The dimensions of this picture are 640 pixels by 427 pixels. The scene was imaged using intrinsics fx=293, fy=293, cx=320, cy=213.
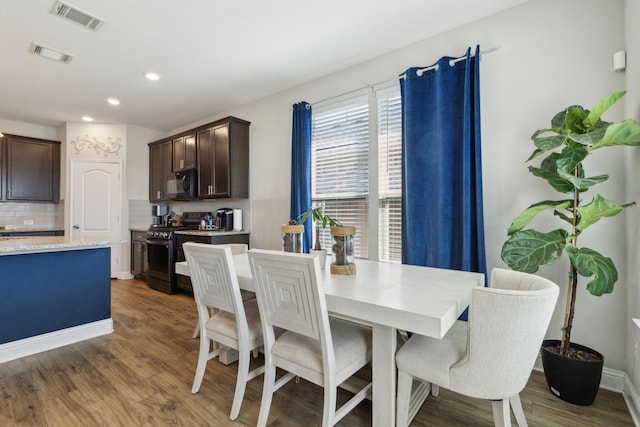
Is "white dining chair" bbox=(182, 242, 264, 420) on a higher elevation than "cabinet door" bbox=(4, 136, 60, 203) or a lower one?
lower

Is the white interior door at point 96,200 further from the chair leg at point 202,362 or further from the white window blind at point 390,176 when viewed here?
the white window blind at point 390,176

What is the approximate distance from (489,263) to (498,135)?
3.36ft

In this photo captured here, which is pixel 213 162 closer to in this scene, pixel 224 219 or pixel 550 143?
pixel 224 219

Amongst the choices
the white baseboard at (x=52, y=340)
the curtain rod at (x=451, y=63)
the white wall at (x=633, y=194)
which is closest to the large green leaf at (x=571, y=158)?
the white wall at (x=633, y=194)

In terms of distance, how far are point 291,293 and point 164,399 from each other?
4.07ft

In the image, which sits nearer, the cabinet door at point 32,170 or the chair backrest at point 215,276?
the chair backrest at point 215,276

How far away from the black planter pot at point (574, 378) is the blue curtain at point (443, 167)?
0.70 meters

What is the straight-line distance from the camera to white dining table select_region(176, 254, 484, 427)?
1.15 m

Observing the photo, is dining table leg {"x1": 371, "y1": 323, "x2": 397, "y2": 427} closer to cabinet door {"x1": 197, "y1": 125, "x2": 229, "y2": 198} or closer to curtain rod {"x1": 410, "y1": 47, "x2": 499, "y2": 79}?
curtain rod {"x1": 410, "y1": 47, "x2": 499, "y2": 79}

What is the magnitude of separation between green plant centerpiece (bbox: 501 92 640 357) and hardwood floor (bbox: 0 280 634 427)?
374mm

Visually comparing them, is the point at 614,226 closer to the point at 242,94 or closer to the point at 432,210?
the point at 432,210

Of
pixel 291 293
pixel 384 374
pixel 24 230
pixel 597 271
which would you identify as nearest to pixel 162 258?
pixel 24 230

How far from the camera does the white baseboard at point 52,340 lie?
2.38 m

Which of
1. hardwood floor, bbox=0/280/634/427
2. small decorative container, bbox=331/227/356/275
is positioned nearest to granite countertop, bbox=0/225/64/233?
hardwood floor, bbox=0/280/634/427
